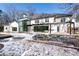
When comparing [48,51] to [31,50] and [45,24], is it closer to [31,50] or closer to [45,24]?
[31,50]

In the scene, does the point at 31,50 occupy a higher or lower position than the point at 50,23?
lower

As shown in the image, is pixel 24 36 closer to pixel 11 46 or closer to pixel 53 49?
pixel 11 46

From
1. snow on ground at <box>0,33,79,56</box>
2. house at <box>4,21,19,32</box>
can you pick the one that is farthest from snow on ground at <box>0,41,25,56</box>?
→ house at <box>4,21,19,32</box>

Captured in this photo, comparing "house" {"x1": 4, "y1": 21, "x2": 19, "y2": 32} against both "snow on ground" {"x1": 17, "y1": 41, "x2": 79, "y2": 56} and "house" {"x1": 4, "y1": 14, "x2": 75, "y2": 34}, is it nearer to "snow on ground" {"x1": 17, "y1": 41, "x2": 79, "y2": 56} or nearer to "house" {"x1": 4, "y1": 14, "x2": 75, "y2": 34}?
"house" {"x1": 4, "y1": 14, "x2": 75, "y2": 34}

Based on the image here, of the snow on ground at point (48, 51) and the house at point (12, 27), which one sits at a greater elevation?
the house at point (12, 27)

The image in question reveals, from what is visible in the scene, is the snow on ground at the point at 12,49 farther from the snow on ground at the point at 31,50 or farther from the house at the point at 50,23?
the house at the point at 50,23

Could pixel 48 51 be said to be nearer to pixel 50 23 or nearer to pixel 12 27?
pixel 50 23

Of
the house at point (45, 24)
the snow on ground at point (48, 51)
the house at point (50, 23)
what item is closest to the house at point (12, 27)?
the house at point (45, 24)

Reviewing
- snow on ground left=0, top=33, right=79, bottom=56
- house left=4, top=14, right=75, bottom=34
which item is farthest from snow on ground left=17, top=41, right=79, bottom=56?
house left=4, top=14, right=75, bottom=34

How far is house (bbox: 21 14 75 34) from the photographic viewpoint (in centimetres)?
154

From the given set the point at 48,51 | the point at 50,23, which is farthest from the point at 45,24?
the point at 48,51

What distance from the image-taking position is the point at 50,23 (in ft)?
5.09

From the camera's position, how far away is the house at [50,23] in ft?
5.05

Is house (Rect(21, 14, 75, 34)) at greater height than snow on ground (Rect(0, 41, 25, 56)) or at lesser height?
greater
